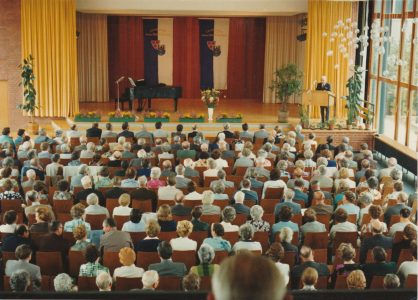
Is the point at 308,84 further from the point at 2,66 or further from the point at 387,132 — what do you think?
the point at 2,66

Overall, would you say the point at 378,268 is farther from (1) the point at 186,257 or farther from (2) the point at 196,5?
(2) the point at 196,5

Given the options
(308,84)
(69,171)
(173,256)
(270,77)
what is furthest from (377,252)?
(270,77)

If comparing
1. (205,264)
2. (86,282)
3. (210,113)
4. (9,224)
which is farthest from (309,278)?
(210,113)

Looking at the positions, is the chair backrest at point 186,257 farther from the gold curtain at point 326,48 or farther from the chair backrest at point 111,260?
the gold curtain at point 326,48

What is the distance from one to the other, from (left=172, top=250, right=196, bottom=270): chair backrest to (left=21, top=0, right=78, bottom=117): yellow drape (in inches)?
543

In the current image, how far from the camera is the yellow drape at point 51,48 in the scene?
63.0 ft

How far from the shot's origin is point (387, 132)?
18.3 m

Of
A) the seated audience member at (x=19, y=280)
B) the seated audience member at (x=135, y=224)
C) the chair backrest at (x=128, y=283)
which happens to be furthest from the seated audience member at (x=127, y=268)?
the seated audience member at (x=135, y=224)

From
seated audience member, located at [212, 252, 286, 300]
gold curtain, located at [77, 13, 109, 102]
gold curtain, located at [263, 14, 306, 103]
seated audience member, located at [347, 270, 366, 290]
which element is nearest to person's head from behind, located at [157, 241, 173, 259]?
seated audience member, located at [347, 270, 366, 290]

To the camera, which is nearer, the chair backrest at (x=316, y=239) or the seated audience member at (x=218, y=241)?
the seated audience member at (x=218, y=241)

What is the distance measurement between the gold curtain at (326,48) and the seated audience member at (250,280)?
61.5 ft

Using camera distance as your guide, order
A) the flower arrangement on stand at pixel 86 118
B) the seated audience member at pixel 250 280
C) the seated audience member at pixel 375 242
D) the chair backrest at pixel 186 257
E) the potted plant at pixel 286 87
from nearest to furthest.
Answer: the seated audience member at pixel 250 280 → the chair backrest at pixel 186 257 → the seated audience member at pixel 375 242 → the flower arrangement on stand at pixel 86 118 → the potted plant at pixel 286 87

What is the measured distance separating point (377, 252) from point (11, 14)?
16.0 metres

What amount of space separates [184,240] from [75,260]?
114 cm
